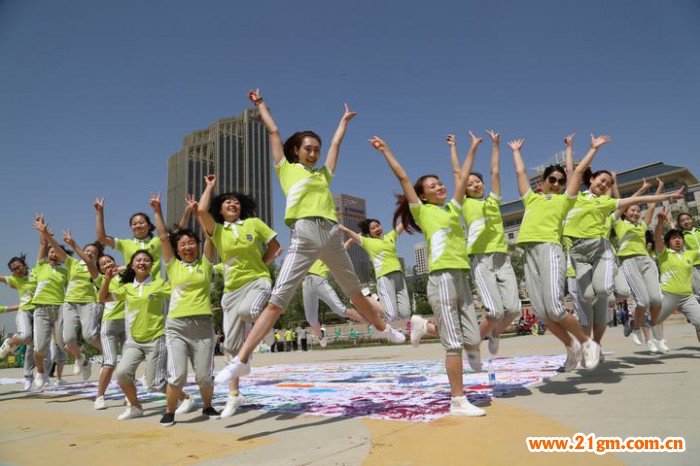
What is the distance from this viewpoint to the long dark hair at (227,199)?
5449 millimetres

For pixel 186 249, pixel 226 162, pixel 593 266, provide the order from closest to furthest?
pixel 186 249 → pixel 593 266 → pixel 226 162

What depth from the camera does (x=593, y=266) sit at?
6.07 metres

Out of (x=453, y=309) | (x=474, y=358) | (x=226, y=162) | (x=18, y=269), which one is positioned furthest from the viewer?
(x=226, y=162)


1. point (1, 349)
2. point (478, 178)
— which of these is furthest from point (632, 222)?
point (1, 349)

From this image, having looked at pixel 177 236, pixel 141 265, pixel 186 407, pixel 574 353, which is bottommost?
pixel 186 407

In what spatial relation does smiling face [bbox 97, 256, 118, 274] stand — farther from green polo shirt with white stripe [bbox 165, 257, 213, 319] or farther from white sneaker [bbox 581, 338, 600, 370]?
white sneaker [bbox 581, 338, 600, 370]

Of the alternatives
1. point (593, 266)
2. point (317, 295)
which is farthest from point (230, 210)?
point (593, 266)

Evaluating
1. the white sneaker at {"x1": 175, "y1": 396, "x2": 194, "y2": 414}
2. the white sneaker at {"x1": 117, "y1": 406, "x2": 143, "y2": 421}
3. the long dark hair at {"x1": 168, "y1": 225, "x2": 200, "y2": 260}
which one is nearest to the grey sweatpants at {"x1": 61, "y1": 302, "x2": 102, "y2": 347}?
the white sneaker at {"x1": 117, "y1": 406, "x2": 143, "y2": 421}

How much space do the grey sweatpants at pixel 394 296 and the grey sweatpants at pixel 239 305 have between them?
11.2 ft

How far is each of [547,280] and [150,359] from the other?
15.3ft

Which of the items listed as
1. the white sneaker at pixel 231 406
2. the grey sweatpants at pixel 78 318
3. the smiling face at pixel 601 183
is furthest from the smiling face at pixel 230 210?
the smiling face at pixel 601 183

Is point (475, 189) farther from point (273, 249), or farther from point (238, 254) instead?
point (238, 254)

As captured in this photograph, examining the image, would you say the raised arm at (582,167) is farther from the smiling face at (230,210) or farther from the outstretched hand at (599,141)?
the smiling face at (230,210)

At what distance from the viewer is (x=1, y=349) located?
9398 millimetres
